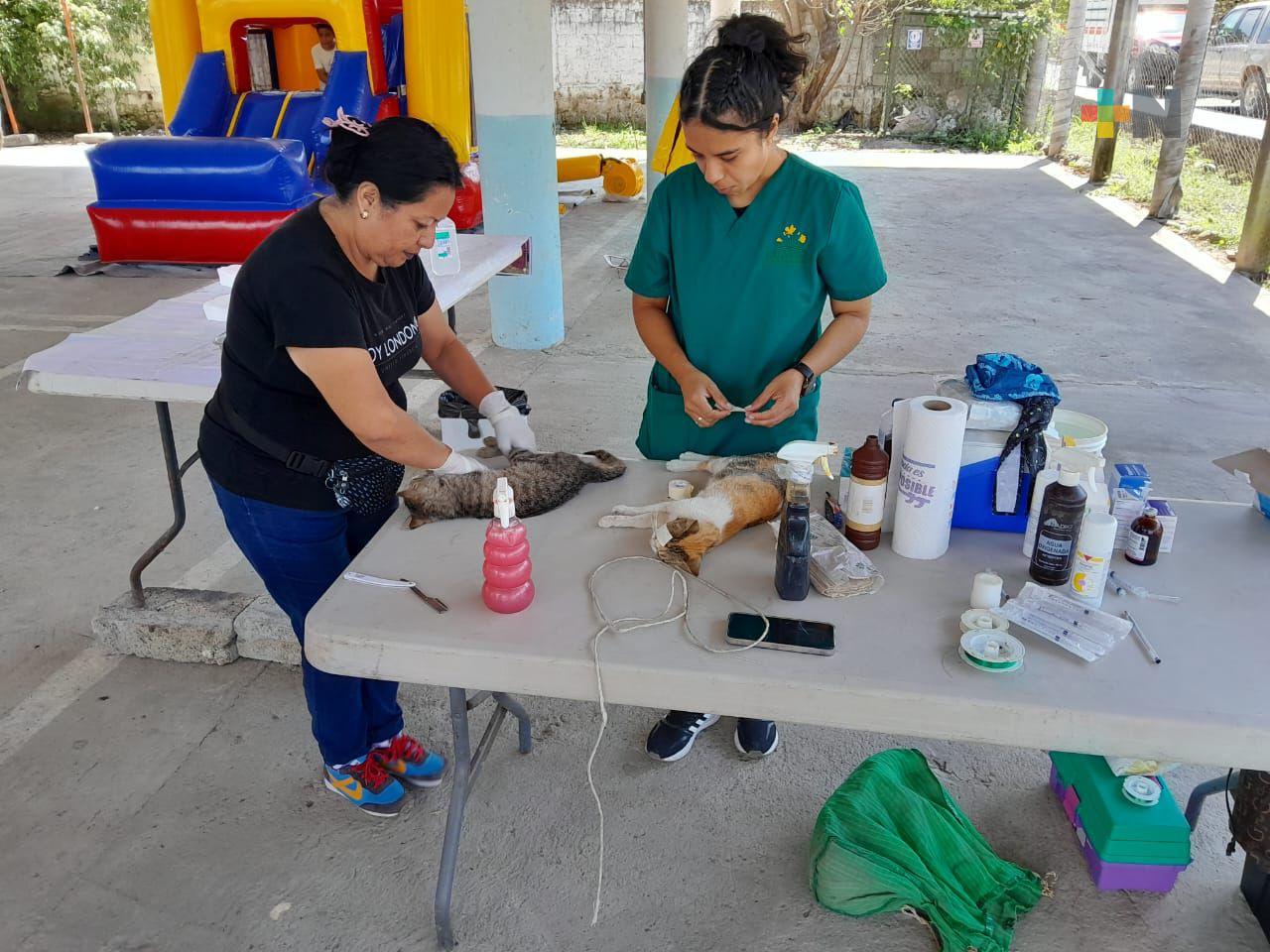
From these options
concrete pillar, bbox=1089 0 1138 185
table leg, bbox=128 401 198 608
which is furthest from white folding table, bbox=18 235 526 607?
concrete pillar, bbox=1089 0 1138 185

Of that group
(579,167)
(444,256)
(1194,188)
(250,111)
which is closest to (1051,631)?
(444,256)

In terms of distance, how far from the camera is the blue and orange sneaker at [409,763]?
230 centimetres

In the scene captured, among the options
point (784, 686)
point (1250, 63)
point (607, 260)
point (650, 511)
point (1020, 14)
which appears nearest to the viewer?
point (784, 686)

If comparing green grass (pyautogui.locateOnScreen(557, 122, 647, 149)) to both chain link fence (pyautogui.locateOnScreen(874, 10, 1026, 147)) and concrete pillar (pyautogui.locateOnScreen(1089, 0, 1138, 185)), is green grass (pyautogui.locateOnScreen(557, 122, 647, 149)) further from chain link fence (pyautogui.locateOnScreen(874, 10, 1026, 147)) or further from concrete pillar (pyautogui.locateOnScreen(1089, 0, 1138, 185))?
concrete pillar (pyautogui.locateOnScreen(1089, 0, 1138, 185))

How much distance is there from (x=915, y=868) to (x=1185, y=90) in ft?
29.3

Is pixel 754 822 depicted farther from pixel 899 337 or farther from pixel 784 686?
pixel 899 337

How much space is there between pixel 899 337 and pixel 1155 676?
183 inches

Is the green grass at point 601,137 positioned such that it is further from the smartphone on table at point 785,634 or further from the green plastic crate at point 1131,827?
the smartphone on table at point 785,634

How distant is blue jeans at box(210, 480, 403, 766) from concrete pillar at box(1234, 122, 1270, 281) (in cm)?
726

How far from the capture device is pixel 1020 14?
548 inches

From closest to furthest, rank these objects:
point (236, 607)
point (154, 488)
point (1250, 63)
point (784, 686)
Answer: point (784, 686) < point (236, 607) < point (154, 488) < point (1250, 63)

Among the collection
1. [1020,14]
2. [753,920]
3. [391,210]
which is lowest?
[753,920]

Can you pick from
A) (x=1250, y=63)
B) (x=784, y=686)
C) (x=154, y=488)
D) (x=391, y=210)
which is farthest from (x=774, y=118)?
(x=1250, y=63)

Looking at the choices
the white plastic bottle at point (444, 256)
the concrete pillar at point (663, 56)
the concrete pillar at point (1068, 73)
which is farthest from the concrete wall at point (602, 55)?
the white plastic bottle at point (444, 256)
